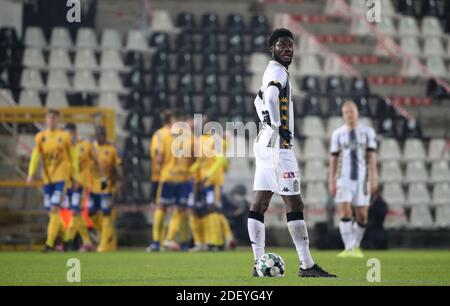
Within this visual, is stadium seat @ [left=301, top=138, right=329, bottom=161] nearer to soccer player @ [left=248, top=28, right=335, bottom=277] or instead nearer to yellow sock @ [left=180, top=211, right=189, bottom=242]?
yellow sock @ [left=180, top=211, right=189, bottom=242]

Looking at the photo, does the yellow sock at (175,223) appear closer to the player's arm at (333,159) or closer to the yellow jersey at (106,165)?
the yellow jersey at (106,165)

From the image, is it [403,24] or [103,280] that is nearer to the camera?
[103,280]

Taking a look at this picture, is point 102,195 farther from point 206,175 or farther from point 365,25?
point 365,25

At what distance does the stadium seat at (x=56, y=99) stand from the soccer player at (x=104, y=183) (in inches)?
155

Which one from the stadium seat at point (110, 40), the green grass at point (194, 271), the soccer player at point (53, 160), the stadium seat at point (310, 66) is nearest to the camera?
the green grass at point (194, 271)

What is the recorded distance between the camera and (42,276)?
10.8 meters

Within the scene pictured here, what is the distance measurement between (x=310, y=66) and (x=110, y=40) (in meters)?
4.56

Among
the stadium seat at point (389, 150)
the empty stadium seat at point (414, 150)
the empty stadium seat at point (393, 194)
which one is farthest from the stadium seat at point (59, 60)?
the empty stadium seat at point (414, 150)

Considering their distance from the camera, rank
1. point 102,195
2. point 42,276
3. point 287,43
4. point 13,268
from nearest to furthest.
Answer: point 287,43, point 42,276, point 13,268, point 102,195

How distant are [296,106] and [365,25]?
2834mm

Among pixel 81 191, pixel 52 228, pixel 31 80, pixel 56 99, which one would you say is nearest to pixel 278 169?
pixel 52 228

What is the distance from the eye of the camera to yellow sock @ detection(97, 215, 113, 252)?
18.5 meters

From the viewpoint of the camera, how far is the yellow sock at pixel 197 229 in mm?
18953
